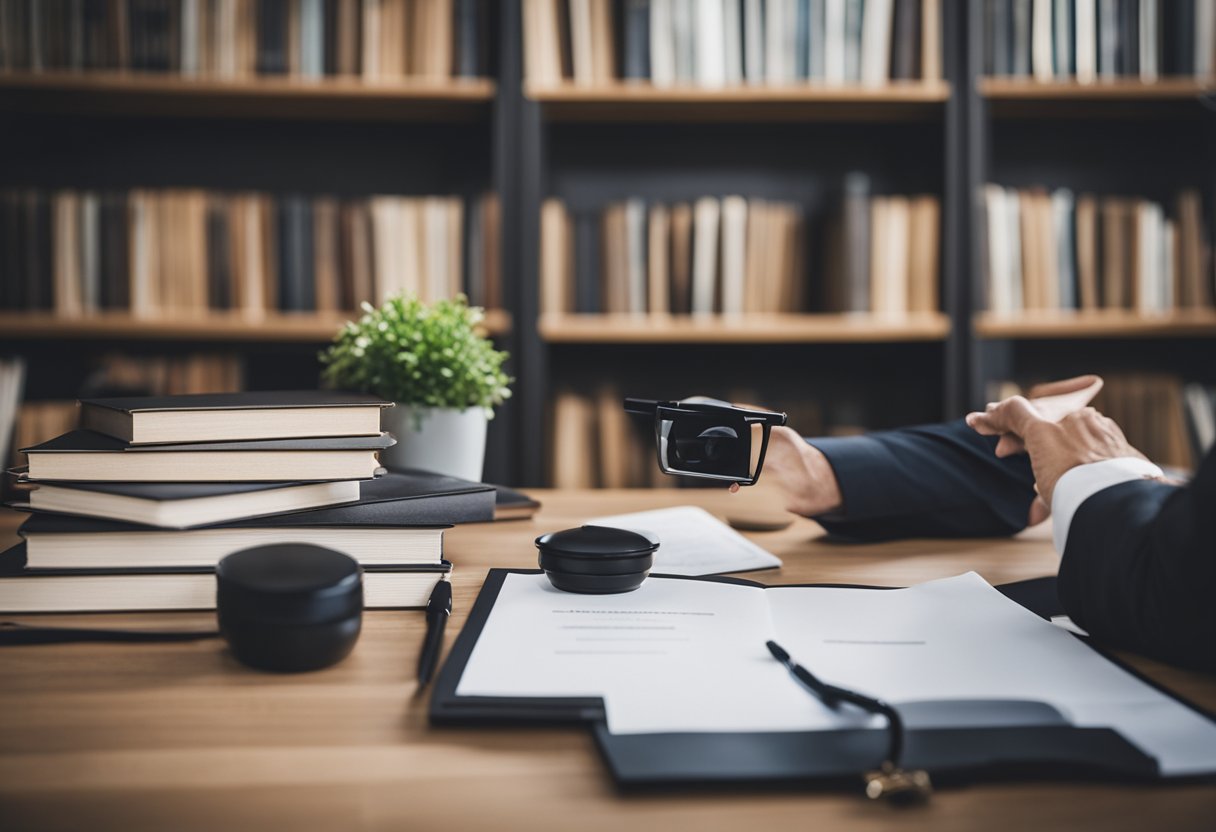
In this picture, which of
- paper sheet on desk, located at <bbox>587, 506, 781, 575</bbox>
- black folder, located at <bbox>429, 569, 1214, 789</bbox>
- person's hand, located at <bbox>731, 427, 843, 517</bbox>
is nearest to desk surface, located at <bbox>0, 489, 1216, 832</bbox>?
black folder, located at <bbox>429, 569, 1214, 789</bbox>

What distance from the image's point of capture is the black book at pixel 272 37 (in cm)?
191

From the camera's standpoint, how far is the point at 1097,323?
199 cm

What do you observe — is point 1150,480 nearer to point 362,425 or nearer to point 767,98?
point 362,425

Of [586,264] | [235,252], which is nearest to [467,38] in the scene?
[586,264]

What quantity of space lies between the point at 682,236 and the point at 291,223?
84 centimetres

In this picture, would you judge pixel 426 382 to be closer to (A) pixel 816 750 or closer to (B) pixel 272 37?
(A) pixel 816 750

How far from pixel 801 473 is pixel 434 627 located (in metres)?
0.46

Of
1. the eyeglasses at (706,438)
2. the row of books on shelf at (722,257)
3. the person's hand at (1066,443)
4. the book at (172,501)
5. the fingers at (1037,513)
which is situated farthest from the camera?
the row of books on shelf at (722,257)

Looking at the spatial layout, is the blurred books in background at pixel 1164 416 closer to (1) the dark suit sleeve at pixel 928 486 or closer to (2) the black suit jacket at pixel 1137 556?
(1) the dark suit sleeve at pixel 928 486

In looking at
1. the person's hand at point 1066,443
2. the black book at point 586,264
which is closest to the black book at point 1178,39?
the black book at point 586,264

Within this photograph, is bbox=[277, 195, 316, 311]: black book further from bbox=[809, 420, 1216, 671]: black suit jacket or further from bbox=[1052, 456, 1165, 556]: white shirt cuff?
bbox=[1052, 456, 1165, 556]: white shirt cuff

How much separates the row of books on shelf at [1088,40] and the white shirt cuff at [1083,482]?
5.20 feet

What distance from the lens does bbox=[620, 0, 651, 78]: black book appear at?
1.93m

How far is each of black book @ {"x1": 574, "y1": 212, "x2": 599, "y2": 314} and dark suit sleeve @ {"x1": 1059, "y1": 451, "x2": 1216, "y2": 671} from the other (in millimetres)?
1470
